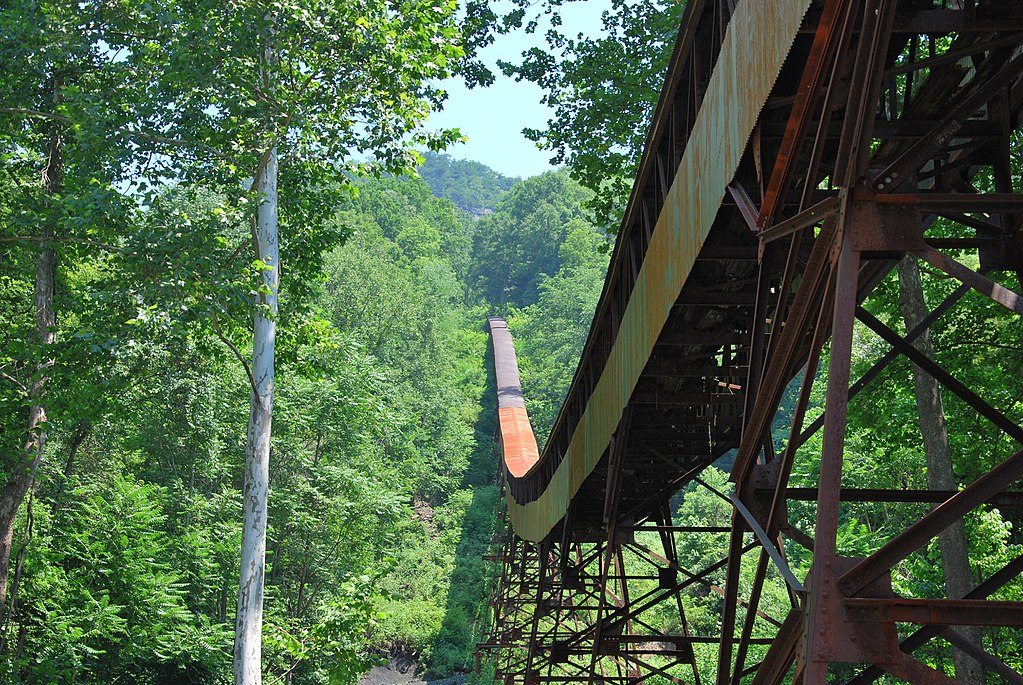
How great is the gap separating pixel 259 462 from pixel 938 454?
880cm

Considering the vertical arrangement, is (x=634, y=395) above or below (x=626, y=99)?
below

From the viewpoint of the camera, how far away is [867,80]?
4117 millimetres

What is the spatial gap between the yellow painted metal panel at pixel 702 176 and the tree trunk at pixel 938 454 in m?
4.61

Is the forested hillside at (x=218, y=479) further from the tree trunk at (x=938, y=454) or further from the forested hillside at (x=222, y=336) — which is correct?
the tree trunk at (x=938, y=454)

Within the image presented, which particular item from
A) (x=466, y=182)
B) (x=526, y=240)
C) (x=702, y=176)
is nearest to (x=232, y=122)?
(x=702, y=176)

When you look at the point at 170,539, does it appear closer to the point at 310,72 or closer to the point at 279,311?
the point at 279,311

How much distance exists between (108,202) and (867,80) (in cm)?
1155

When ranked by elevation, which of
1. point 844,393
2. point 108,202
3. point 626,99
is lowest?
point 844,393

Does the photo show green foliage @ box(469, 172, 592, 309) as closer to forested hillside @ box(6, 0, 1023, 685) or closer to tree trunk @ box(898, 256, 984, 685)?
forested hillside @ box(6, 0, 1023, 685)

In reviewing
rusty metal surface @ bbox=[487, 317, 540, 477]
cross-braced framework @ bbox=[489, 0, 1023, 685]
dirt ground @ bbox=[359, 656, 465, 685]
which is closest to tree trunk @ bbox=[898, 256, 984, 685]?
cross-braced framework @ bbox=[489, 0, 1023, 685]

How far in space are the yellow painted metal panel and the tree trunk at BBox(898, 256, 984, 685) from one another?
15.1 ft

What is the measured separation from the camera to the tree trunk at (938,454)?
12.9 meters

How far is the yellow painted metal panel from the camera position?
5.06 meters

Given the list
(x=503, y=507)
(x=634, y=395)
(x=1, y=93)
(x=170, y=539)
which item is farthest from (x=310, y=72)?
(x=503, y=507)
